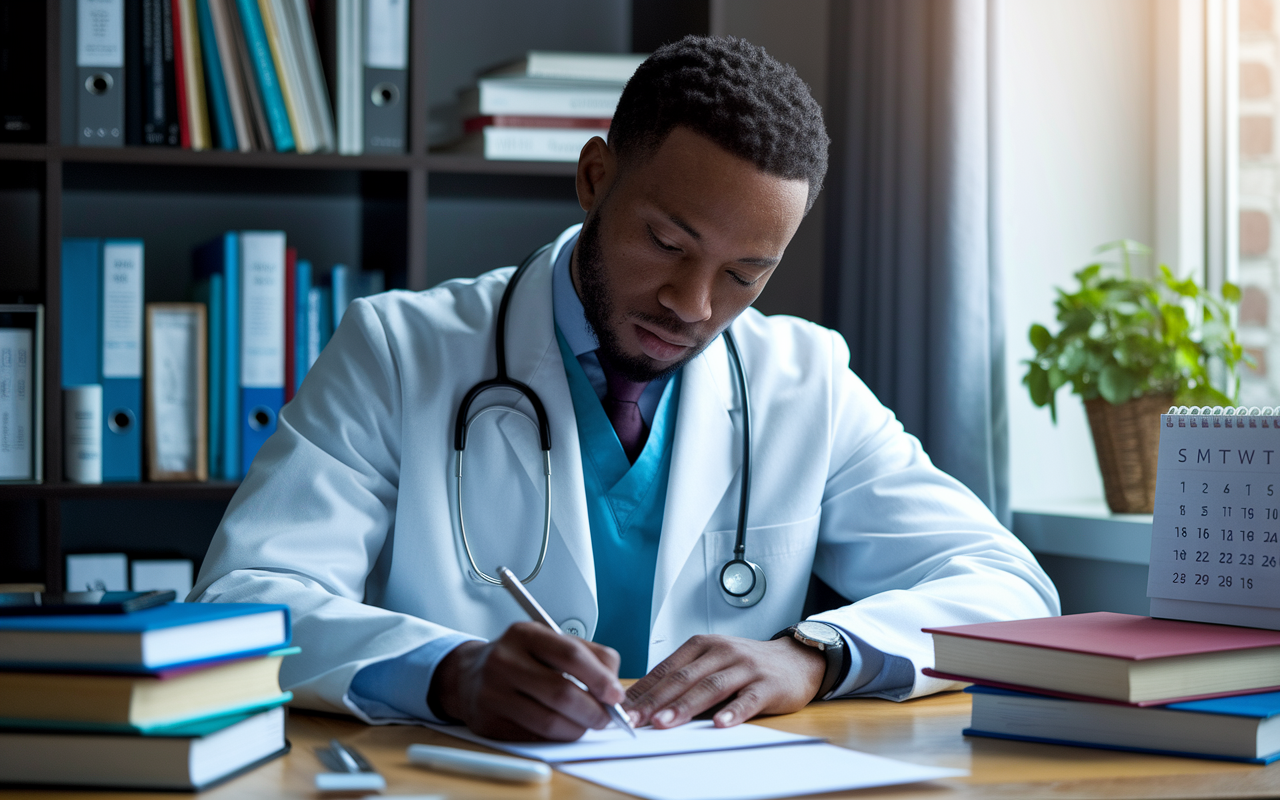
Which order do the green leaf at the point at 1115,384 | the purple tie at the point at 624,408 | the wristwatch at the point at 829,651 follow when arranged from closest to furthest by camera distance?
the wristwatch at the point at 829,651
the purple tie at the point at 624,408
the green leaf at the point at 1115,384

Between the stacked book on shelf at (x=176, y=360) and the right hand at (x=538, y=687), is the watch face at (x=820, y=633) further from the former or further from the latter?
the stacked book on shelf at (x=176, y=360)

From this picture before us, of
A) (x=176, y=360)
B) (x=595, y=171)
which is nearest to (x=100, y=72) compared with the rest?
(x=176, y=360)

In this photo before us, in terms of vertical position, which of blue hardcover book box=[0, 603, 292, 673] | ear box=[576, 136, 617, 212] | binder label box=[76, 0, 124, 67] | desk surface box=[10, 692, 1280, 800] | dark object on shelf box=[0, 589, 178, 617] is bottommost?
desk surface box=[10, 692, 1280, 800]

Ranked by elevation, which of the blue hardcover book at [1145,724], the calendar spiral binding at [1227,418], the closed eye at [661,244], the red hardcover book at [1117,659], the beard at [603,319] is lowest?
the blue hardcover book at [1145,724]

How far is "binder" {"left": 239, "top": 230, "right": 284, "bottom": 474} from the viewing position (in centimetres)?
197

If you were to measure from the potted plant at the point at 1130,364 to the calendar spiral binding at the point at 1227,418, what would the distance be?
814mm

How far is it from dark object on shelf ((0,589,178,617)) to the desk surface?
0.38ft

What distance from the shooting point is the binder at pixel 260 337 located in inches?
77.7

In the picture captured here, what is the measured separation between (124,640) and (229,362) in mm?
1273

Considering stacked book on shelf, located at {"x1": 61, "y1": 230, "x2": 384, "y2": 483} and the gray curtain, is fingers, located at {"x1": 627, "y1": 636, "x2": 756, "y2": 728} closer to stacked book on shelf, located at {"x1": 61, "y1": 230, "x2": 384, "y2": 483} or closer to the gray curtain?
the gray curtain

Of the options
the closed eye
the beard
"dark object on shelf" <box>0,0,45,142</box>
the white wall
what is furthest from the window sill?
"dark object on shelf" <box>0,0,45,142</box>

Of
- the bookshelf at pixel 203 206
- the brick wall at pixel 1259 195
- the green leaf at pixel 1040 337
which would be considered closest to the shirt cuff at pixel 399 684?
the bookshelf at pixel 203 206

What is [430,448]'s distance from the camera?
1.38 meters

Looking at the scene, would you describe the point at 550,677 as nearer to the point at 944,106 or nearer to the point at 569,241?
the point at 569,241
